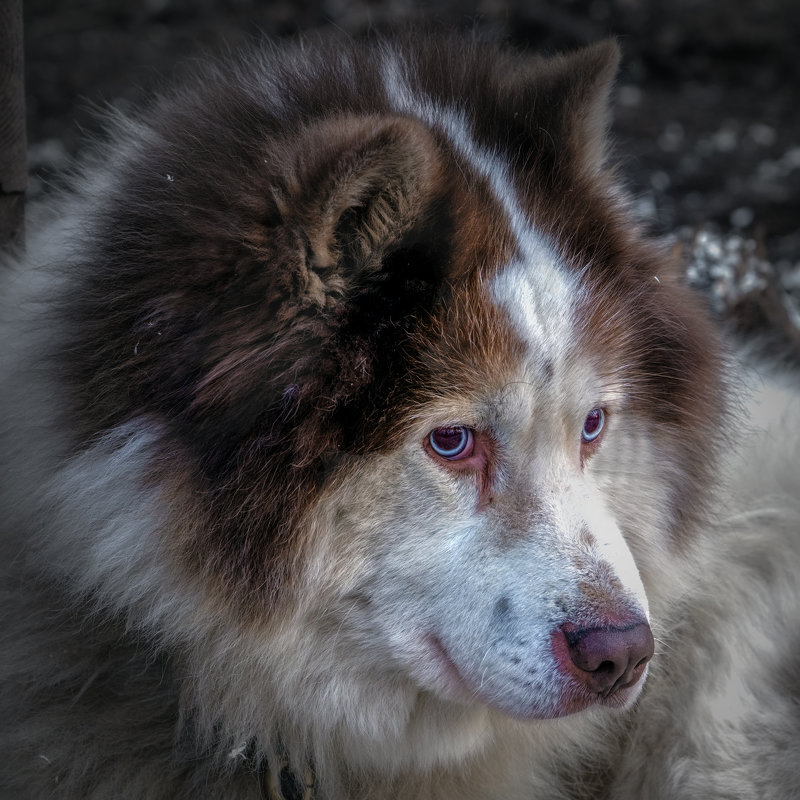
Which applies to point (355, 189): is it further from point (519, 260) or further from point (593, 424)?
point (593, 424)

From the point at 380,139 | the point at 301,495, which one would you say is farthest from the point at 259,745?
the point at 380,139

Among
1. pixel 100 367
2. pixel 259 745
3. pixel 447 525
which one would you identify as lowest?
pixel 259 745

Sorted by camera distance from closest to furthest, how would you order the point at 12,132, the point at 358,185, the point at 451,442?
the point at 358,185
the point at 451,442
the point at 12,132

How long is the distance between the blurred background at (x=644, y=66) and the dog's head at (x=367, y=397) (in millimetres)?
3538

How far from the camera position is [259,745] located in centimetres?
254

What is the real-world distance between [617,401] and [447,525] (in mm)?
622

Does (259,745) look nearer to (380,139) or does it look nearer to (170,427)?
(170,427)

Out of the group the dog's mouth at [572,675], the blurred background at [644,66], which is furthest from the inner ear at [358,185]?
the blurred background at [644,66]

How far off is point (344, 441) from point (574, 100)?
1103 mm

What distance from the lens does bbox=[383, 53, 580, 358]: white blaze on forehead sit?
7.90 ft

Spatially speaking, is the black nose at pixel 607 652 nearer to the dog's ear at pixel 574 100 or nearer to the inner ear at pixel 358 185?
the inner ear at pixel 358 185

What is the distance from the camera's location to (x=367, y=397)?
7.51 ft

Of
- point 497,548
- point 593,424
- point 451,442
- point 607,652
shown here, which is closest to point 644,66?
point 593,424

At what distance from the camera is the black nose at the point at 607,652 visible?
2.21m
